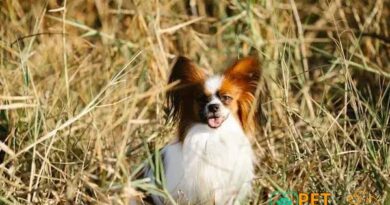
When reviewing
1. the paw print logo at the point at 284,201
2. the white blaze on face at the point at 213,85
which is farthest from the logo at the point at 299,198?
the white blaze on face at the point at 213,85

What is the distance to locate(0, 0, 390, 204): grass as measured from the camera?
4891mm

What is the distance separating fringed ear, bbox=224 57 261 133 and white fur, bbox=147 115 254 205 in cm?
7

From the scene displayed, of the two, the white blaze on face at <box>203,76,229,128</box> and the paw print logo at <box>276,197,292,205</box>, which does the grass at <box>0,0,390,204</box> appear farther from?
the white blaze on face at <box>203,76,229,128</box>

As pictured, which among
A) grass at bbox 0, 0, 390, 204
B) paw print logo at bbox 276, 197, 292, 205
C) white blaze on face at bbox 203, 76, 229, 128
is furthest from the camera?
white blaze on face at bbox 203, 76, 229, 128

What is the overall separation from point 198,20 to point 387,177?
2806 millimetres

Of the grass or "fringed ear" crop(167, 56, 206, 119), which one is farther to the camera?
"fringed ear" crop(167, 56, 206, 119)

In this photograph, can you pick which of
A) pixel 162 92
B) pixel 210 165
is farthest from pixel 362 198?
pixel 162 92

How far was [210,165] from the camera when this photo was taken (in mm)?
5094

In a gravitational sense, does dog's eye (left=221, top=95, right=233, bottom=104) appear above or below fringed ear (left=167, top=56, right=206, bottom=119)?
below

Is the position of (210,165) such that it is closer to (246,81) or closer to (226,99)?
(226,99)

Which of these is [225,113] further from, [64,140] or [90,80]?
Answer: [90,80]

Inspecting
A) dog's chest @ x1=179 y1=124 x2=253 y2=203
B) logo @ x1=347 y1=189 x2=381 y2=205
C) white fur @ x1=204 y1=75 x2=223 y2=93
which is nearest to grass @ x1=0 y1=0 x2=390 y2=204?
logo @ x1=347 y1=189 x2=381 y2=205

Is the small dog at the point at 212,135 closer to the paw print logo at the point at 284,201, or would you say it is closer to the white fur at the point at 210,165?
the white fur at the point at 210,165

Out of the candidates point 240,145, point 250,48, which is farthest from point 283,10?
point 240,145
